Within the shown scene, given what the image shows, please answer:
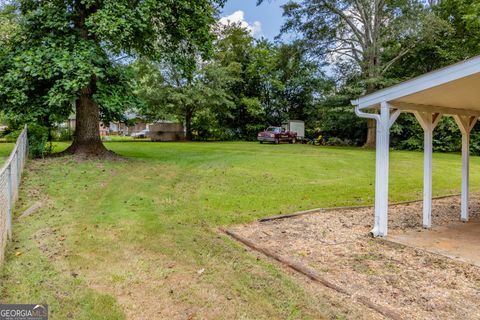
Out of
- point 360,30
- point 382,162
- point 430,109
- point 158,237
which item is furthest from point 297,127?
point 158,237

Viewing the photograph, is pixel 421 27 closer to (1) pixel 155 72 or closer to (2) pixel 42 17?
(1) pixel 155 72

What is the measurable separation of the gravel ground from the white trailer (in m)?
23.2

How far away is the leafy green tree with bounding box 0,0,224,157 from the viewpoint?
10172 millimetres

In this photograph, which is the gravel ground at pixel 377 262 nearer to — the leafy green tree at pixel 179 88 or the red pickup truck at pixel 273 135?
the red pickup truck at pixel 273 135

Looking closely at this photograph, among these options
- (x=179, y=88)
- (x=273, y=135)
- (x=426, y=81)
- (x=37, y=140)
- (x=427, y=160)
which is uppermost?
(x=179, y=88)

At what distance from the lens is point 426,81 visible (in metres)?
4.83

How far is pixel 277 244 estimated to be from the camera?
16.6 ft

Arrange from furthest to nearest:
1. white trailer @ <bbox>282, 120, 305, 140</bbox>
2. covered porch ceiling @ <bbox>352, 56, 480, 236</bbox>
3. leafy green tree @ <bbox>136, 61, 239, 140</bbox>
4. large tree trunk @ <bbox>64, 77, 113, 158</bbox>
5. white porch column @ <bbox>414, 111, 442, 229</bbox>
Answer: white trailer @ <bbox>282, 120, 305, 140</bbox> < leafy green tree @ <bbox>136, 61, 239, 140</bbox> < large tree trunk @ <bbox>64, 77, 113, 158</bbox> < white porch column @ <bbox>414, 111, 442, 229</bbox> < covered porch ceiling @ <bbox>352, 56, 480, 236</bbox>

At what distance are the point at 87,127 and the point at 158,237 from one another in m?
8.32

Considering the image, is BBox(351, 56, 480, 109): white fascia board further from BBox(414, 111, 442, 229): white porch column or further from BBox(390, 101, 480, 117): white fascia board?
BBox(414, 111, 442, 229): white porch column

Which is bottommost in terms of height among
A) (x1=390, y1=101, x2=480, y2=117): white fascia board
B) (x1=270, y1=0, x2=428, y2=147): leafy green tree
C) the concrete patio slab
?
the concrete patio slab

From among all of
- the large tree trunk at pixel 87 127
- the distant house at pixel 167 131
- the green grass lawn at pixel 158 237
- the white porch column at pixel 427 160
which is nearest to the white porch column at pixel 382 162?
the white porch column at pixel 427 160

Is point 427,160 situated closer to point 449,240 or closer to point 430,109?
point 430,109

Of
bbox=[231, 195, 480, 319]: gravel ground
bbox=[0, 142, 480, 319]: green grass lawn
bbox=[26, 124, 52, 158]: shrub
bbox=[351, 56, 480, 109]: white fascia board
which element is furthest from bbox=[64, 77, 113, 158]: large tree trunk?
bbox=[351, 56, 480, 109]: white fascia board
